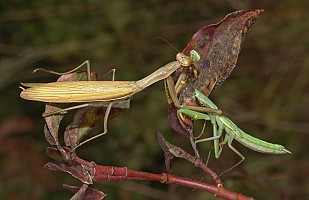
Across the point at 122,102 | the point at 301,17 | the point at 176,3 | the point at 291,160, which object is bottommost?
the point at 291,160

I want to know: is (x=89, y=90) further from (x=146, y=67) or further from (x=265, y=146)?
(x=146, y=67)

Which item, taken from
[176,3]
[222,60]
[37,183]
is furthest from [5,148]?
[222,60]

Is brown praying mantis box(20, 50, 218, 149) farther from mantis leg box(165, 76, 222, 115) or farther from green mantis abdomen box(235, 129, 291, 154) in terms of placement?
green mantis abdomen box(235, 129, 291, 154)

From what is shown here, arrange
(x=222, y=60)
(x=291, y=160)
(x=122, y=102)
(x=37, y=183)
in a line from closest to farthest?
(x=222, y=60)
(x=122, y=102)
(x=37, y=183)
(x=291, y=160)

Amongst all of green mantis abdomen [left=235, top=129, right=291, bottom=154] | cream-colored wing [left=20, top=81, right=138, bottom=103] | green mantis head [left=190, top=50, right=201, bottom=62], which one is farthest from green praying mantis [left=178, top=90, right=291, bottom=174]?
cream-colored wing [left=20, top=81, right=138, bottom=103]

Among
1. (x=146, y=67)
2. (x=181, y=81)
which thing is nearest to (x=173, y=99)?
(x=181, y=81)

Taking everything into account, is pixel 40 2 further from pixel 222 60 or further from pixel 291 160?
pixel 222 60

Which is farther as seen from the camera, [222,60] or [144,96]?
[144,96]
